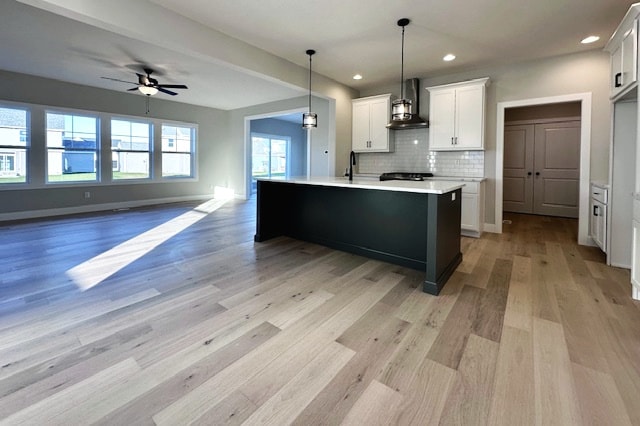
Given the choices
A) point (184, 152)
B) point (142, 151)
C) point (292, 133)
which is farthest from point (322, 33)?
point (292, 133)

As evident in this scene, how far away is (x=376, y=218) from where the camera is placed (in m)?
3.47

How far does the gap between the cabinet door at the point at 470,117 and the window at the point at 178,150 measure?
6784 millimetres

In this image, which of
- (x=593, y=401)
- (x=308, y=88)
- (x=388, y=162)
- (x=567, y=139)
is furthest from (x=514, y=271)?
(x=567, y=139)

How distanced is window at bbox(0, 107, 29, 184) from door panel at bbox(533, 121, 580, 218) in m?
10.4

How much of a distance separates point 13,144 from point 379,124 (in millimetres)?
6856

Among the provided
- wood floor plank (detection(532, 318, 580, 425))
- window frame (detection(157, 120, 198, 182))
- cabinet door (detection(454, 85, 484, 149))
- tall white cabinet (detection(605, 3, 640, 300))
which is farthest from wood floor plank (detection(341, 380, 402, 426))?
window frame (detection(157, 120, 198, 182))

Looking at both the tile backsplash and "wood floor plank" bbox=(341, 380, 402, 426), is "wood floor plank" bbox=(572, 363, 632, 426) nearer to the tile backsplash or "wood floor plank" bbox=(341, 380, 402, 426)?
"wood floor plank" bbox=(341, 380, 402, 426)

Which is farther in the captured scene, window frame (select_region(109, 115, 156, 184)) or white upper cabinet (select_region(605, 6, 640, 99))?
window frame (select_region(109, 115, 156, 184))

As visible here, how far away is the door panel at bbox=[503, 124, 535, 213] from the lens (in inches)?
276

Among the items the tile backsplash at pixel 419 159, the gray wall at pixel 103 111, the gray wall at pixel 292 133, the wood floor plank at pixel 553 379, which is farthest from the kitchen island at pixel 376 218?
the gray wall at pixel 292 133

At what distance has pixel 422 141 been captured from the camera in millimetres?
5773

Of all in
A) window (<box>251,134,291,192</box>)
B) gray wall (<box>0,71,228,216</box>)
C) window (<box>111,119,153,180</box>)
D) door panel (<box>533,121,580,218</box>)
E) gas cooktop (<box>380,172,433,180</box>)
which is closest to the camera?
gas cooktop (<box>380,172,433,180</box>)

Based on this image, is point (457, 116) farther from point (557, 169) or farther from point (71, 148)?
point (71, 148)

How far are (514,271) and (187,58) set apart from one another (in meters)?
5.28
